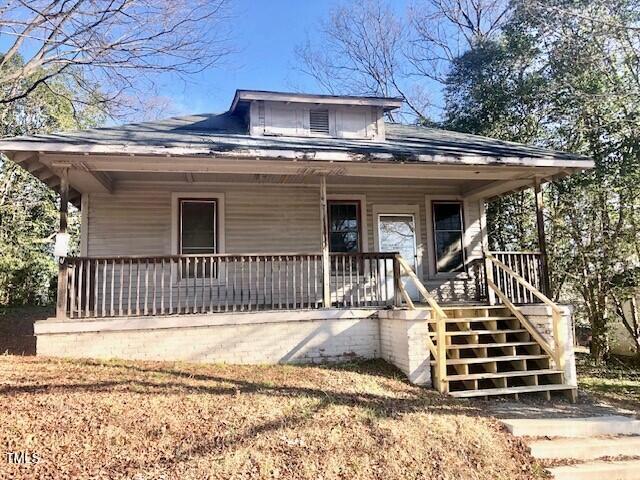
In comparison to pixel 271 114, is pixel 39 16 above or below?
above

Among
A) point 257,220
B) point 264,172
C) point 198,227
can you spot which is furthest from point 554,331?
point 198,227

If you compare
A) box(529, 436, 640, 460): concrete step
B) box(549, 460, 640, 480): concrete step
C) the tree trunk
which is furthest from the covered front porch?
the tree trunk

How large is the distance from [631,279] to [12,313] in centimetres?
1754

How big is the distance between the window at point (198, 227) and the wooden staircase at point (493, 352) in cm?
398

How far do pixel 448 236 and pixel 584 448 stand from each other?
623 cm

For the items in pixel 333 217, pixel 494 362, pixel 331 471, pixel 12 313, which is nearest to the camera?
pixel 331 471

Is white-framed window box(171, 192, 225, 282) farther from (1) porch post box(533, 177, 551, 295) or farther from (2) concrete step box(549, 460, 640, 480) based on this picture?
(2) concrete step box(549, 460, 640, 480)

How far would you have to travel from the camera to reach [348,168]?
8.58m

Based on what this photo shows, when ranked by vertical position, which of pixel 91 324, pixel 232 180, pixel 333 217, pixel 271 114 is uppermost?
pixel 271 114

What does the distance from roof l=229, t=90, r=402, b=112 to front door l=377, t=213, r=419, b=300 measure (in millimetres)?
2459

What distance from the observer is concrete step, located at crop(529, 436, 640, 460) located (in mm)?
5242

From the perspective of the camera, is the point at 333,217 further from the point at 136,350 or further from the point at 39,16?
the point at 39,16

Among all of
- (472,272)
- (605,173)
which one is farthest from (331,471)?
(605,173)

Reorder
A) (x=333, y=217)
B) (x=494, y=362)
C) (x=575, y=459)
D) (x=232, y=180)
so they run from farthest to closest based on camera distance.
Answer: (x=333, y=217), (x=232, y=180), (x=494, y=362), (x=575, y=459)
